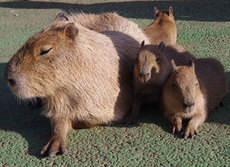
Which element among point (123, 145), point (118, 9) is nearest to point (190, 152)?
point (123, 145)

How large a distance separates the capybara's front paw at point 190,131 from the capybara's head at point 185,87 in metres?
0.14

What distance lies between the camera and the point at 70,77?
8.81ft

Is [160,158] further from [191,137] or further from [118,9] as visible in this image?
[118,9]

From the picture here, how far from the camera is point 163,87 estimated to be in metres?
3.01

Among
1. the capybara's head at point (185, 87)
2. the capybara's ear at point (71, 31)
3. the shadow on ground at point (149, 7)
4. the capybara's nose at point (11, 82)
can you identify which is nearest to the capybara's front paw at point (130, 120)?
the capybara's head at point (185, 87)

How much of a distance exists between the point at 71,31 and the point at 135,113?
89 centimetres

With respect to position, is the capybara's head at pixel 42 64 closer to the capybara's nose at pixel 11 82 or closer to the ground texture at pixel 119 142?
the capybara's nose at pixel 11 82

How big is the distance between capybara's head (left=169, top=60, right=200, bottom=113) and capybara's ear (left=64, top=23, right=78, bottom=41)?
833 millimetres

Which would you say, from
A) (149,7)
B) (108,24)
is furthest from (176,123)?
(149,7)

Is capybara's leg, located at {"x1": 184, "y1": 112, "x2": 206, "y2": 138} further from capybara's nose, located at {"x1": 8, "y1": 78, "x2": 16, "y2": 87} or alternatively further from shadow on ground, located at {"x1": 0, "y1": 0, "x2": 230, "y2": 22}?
shadow on ground, located at {"x1": 0, "y1": 0, "x2": 230, "y2": 22}

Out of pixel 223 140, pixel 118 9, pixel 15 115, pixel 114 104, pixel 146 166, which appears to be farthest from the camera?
pixel 118 9

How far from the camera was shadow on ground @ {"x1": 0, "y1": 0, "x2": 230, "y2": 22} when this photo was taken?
6.14 metres

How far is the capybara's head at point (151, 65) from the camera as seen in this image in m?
2.86

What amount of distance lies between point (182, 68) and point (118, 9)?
4.39 m
